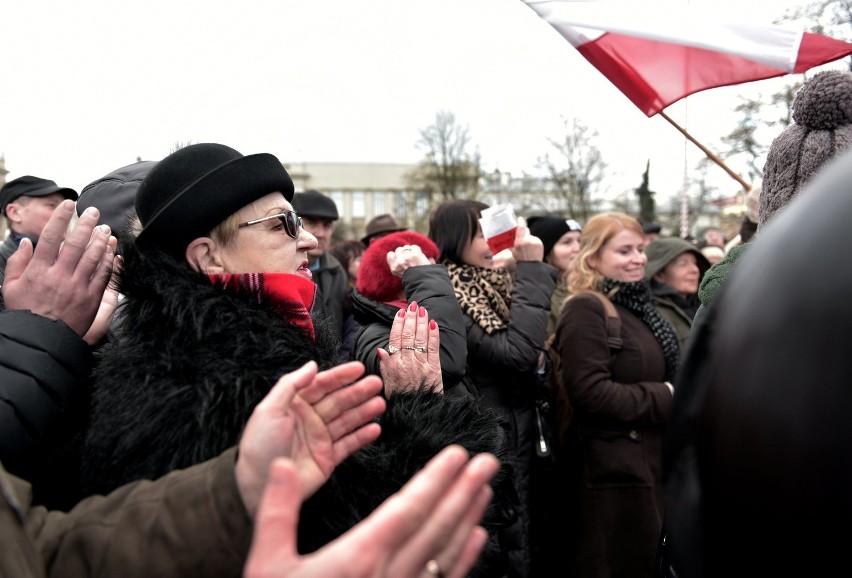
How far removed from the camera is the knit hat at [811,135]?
1793 millimetres

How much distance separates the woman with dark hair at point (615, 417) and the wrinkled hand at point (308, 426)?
7.64 ft

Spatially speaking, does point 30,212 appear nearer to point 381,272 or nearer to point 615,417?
point 381,272

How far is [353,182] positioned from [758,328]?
66.9 m

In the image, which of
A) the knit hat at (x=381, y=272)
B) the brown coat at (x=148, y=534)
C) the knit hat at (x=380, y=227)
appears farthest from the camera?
the knit hat at (x=380, y=227)

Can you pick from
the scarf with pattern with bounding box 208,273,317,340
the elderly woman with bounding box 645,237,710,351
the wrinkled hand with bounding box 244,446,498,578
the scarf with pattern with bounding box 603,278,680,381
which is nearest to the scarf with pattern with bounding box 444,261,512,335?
the scarf with pattern with bounding box 603,278,680,381

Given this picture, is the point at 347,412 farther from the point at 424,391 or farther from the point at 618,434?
the point at 618,434

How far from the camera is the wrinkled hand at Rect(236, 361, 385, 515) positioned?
1.01 m

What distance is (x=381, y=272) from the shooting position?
2926 millimetres

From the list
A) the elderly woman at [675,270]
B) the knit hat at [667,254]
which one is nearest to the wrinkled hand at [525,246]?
the elderly woman at [675,270]

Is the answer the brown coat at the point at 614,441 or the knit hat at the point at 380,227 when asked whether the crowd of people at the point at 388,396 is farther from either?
the knit hat at the point at 380,227

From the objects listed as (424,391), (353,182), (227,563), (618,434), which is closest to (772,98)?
(618,434)

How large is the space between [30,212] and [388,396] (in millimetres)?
3161

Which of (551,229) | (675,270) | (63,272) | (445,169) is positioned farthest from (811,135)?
(445,169)

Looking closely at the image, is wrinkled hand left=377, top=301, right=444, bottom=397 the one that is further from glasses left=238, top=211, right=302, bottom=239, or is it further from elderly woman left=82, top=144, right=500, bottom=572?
glasses left=238, top=211, right=302, bottom=239
